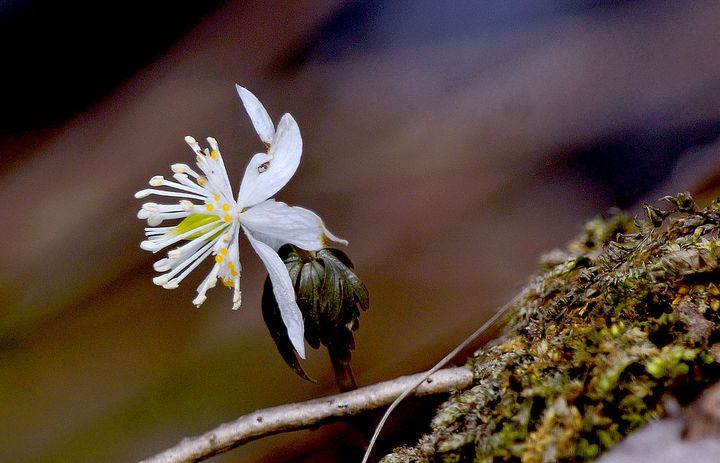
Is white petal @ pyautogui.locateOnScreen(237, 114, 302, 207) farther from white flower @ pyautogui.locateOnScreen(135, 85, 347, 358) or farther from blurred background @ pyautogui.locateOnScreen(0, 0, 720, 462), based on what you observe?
blurred background @ pyautogui.locateOnScreen(0, 0, 720, 462)

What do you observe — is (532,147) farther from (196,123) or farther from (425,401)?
(196,123)

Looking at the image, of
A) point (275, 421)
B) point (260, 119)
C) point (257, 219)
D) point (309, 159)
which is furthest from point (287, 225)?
point (309, 159)

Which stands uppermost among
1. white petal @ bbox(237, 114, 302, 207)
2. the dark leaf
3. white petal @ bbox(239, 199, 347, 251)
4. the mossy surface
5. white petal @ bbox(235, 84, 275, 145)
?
white petal @ bbox(235, 84, 275, 145)

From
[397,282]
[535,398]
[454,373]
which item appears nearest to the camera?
[535,398]

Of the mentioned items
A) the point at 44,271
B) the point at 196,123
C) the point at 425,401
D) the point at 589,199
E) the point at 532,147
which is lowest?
the point at 425,401

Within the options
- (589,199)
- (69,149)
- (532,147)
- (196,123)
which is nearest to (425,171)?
(532,147)

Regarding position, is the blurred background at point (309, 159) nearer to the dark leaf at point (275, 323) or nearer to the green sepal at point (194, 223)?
the dark leaf at point (275, 323)

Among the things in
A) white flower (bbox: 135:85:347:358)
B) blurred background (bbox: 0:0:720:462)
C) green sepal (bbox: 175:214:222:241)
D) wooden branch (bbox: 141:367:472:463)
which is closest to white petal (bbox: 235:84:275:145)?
white flower (bbox: 135:85:347:358)
